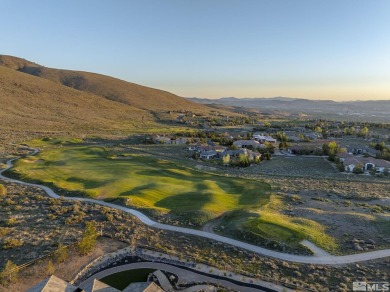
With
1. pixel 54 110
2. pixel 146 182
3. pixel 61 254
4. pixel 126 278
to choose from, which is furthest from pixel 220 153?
pixel 54 110

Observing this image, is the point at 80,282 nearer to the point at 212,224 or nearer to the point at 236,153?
the point at 212,224

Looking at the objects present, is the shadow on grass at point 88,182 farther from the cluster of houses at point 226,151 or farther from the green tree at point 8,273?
the cluster of houses at point 226,151

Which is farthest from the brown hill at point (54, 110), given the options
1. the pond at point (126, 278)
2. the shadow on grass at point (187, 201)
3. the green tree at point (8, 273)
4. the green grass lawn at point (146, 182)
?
the pond at point (126, 278)

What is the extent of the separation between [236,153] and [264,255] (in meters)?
51.7

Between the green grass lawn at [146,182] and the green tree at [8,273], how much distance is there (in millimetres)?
16197

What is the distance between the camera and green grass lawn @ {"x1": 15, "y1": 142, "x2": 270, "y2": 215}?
41.7 meters

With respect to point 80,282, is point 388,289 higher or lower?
higher

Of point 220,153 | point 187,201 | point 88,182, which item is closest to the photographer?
point 187,201

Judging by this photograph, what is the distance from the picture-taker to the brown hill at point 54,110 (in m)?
134

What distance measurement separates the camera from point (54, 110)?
521 ft

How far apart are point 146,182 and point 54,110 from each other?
12530 centimetres

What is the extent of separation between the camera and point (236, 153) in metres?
79.5

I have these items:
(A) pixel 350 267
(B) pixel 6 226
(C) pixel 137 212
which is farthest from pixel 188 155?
(A) pixel 350 267

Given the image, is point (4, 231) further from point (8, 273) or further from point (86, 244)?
point (86, 244)
